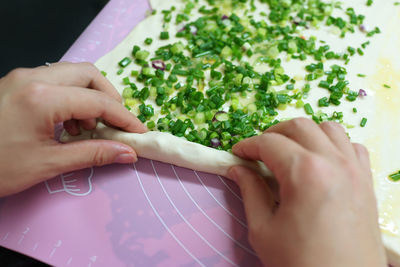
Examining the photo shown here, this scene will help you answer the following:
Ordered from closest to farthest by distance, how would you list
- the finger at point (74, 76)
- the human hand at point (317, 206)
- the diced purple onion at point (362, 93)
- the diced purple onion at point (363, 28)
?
the human hand at point (317, 206), the finger at point (74, 76), the diced purple onion at point (362, 93), the diced purple onion at point (363, 28)

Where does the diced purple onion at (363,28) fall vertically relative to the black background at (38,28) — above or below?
above

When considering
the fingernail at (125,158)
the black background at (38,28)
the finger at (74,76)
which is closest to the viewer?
the finger at (74,76)

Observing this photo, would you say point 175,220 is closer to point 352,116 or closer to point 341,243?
point 341,243

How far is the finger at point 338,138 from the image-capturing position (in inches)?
36.2

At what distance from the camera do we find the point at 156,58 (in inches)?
60.7

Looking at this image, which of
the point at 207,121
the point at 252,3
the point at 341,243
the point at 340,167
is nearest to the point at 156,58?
the point at 207,121

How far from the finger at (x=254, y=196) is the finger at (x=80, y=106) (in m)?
0.44

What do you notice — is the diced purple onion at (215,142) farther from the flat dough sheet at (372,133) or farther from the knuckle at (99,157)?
the knuckle at (99,157)

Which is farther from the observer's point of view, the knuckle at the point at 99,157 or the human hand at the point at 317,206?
the knuckle at the point at 99,157

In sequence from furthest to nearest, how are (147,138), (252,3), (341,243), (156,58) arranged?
1. (252,3)
2. (156,58)
3. (147,138)
4. (341,243)

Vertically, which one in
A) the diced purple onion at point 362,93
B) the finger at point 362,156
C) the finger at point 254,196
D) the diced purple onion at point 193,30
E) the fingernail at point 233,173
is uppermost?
the diced purple onion at point 193,30

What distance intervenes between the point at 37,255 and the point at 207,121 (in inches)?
29.5

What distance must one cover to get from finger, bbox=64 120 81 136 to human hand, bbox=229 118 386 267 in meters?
0.68

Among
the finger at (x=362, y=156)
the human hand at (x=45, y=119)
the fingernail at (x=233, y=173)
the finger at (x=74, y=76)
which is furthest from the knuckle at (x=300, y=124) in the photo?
the finger at (x=74, y=76)
